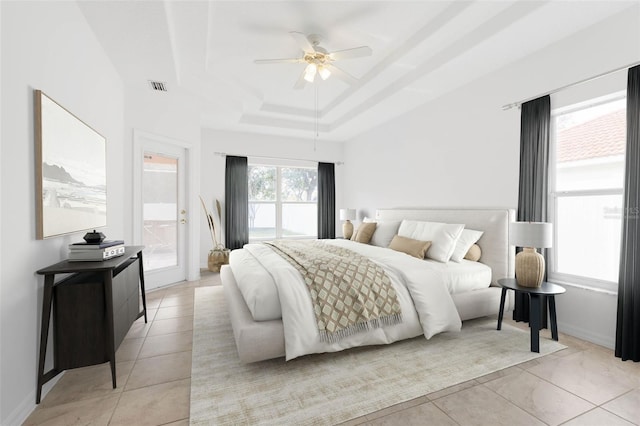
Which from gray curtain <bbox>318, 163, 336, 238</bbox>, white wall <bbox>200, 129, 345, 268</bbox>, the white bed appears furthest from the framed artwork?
gray curtain <bbox>318, 163, 336, 238</bbox>

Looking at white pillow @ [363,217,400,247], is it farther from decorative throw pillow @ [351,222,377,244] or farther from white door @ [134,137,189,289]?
white door @ [134,137,189,289]

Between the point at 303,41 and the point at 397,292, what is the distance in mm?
2367

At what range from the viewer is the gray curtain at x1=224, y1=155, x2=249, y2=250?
553 centimetres

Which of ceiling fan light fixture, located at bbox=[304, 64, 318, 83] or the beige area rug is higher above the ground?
ceiling fan light fixture, located at bbox=[304, 64, 318, 83]

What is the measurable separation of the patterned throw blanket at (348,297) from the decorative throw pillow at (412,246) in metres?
0.91

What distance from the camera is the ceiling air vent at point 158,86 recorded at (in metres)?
3.59

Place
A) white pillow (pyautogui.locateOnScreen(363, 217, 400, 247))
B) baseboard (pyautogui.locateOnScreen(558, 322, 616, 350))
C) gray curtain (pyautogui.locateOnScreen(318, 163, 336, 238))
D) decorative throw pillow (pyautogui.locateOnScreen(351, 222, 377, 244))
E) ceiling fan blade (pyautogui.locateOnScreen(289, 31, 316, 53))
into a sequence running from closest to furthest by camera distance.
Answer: baseboard (pyautogui.locateOnScreen(558, 322, 616, 350)) → ceiling fan blade (pyautogui.locateOnScreen(289, 31, 316, 53)) → white pillow (pyautogui.locateOnScreen(363, 217, 400, 247)) → decorative throw pillow (pyautogui.locateOnScreen(351, 222, 377, 244)) → gray curtain (pyautogui.locateOnScreen(318, 163, 336, 238))

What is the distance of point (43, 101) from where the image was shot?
1.70 meters

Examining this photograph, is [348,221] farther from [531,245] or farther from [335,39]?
[531,245]

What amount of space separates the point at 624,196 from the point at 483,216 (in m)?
1.15

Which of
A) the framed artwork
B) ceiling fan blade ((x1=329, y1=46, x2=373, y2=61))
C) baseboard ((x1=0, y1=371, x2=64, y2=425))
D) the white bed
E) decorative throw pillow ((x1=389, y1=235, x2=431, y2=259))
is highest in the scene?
ceiling fan blade ((x1=329, y1=46, x2=373, y2=61))

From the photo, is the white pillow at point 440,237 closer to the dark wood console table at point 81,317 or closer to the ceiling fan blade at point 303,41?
the ceiling fan blade at point 303,41

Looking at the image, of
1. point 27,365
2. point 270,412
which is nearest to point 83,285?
point 27,365

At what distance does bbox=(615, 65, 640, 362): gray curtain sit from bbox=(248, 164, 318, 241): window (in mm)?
4894
